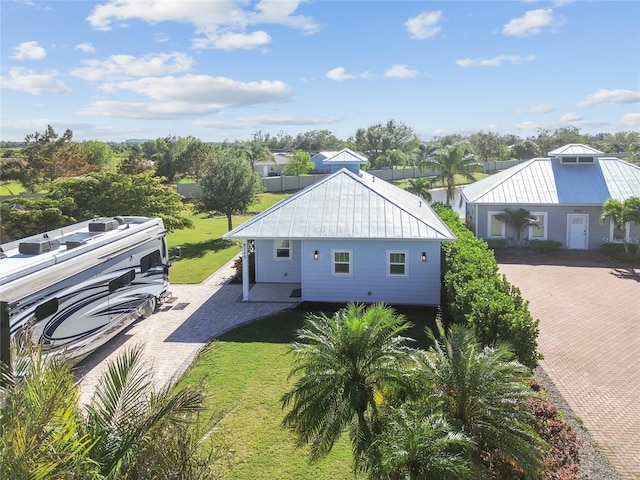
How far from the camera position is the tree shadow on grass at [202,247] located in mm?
26641

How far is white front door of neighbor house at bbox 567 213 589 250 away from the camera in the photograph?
88.0 feet

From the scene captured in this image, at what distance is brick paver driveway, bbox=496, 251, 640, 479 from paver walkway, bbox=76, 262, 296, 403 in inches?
341

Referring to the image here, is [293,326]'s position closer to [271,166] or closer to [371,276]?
[371,276]

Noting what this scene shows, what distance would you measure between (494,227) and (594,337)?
46.2 ft

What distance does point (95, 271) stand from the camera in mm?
12461

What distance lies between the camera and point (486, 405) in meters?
6.75

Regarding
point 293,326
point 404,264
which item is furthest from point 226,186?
point 293,326

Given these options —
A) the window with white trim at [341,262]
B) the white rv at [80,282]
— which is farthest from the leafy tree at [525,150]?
the white rv at [80,282]

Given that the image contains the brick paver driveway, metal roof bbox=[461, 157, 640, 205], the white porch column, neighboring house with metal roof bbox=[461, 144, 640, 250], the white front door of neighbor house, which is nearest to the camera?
the brick paver driveway

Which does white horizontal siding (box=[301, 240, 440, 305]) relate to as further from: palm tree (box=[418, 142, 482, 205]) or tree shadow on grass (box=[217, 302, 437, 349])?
palm tree (box=[418, 142, 482, 205])

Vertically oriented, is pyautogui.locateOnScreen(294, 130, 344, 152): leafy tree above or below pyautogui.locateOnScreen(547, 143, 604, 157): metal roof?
above

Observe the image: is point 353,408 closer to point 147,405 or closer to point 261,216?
point 147,405

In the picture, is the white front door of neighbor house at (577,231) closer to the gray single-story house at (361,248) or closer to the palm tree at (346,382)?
the gray single-story house at (361,248)

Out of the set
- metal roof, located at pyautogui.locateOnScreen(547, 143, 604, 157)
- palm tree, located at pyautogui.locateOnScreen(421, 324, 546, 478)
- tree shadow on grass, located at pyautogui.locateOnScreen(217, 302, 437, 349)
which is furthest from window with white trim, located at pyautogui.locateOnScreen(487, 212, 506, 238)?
palm tree, located at pyautogui.locateOnScreen(421, 324, 546, 478)
